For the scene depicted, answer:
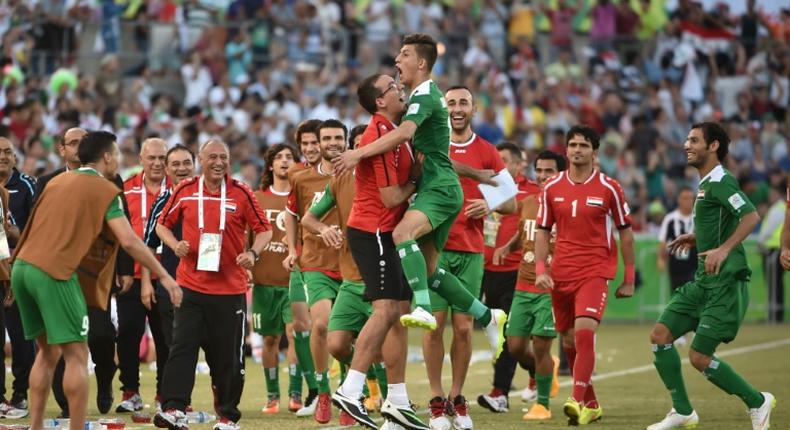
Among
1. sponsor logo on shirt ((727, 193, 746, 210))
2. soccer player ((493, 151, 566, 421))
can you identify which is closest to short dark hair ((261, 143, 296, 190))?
soccer player ((493, 151, 566, 421))

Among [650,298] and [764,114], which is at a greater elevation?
[764,114]

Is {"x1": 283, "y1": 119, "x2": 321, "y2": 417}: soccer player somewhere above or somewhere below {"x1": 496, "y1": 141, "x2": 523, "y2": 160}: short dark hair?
below

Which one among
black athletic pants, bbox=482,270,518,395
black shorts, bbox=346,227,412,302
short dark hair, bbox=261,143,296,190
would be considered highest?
short dark hair, bbox=261,143,296,190

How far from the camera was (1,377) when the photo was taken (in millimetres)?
12484

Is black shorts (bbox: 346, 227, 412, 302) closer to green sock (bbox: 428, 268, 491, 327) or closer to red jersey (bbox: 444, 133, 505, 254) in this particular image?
green sock (bbox: 428, 268, 491, 327)

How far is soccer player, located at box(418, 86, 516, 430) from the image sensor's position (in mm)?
11922

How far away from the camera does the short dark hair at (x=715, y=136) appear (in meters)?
11.5

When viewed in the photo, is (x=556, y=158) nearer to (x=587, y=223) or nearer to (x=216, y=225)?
(x=587, y=223)

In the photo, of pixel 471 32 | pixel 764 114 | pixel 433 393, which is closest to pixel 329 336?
pixel 433 393

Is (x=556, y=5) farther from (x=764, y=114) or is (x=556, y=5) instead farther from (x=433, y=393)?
(x=433, y=393)

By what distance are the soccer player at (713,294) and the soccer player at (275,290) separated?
3504mm

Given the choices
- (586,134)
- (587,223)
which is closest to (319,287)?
(587,223)

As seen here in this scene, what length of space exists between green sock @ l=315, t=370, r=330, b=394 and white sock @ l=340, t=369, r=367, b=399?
2.16 m

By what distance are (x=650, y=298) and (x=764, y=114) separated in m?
8.44
